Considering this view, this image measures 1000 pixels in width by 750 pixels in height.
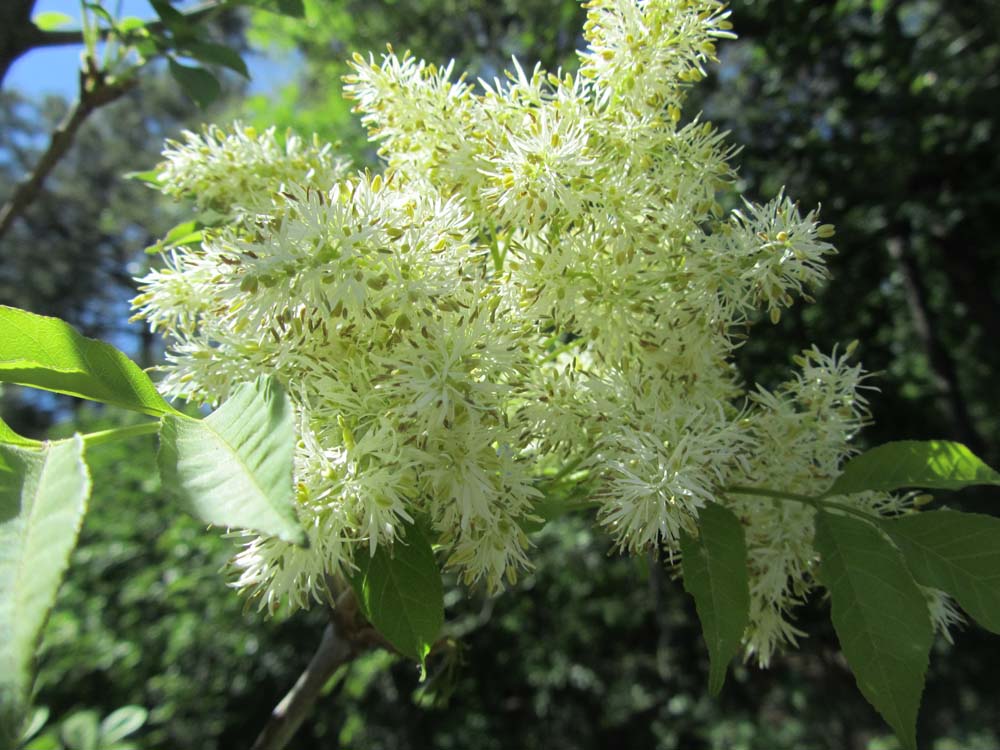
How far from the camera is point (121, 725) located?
5.70 ft

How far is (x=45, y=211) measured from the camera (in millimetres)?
17469

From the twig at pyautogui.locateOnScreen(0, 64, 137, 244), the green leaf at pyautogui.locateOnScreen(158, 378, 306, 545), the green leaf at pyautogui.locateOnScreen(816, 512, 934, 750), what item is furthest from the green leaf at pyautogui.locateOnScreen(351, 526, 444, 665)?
the twig at pyautogui.locateOnScreen(0, 64, 137, 244)

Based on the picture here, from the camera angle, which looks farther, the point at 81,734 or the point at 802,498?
the point at 81,734

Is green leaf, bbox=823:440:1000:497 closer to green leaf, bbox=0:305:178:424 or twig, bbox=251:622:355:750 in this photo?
twig, bbox=251:622:355:750

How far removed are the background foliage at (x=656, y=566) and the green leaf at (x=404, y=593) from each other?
2149 mm

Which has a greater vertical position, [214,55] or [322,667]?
[214,55]

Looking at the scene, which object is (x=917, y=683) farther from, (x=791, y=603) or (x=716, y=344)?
(x=716, y=344)

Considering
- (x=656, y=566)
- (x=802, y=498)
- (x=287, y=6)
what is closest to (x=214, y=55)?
(x=287, y=6)

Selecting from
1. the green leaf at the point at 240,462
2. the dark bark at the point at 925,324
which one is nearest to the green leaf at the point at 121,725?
the green leaf at the point at 240,462

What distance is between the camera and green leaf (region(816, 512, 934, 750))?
753 mm

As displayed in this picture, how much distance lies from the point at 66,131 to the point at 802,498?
5.02 ft


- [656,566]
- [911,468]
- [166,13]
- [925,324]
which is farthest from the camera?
[925,324]

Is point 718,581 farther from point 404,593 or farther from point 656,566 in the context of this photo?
point 656,566

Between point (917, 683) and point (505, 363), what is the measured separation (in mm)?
534
